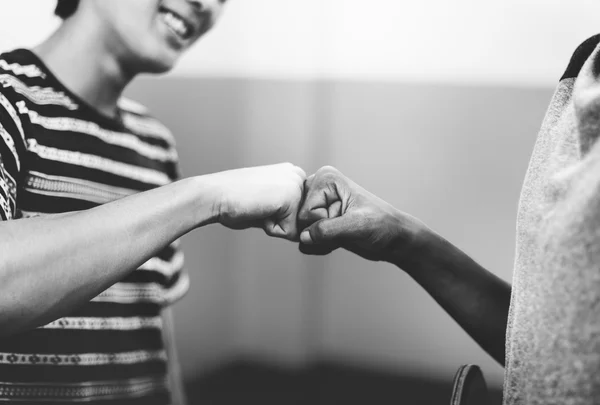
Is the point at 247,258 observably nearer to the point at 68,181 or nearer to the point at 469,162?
the point at 469,162

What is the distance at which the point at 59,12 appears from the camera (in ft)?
3.84

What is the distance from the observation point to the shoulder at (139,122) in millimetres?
1226

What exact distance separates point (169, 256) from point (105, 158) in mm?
253

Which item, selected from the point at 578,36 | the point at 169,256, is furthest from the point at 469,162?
the point at 169,256

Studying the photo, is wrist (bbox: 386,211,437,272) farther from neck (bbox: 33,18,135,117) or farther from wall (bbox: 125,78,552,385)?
wall (bbox: 125,78,552,385)

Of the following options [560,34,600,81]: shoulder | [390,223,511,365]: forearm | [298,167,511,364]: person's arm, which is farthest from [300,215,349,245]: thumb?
[560,34,600,81]: shoulder

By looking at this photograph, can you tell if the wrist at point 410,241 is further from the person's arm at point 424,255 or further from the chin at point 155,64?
the chin at point 155,64

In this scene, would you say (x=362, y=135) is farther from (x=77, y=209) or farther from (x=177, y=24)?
(x=77, y=209)

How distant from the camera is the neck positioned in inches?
41.1

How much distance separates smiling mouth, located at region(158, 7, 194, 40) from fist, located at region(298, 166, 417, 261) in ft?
1.58

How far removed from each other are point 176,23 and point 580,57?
2.58 feet

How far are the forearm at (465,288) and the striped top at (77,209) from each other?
0.57 metres

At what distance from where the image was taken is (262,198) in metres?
0.84

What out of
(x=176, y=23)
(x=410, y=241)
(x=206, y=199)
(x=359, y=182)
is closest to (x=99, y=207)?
(x=206, y=199)
